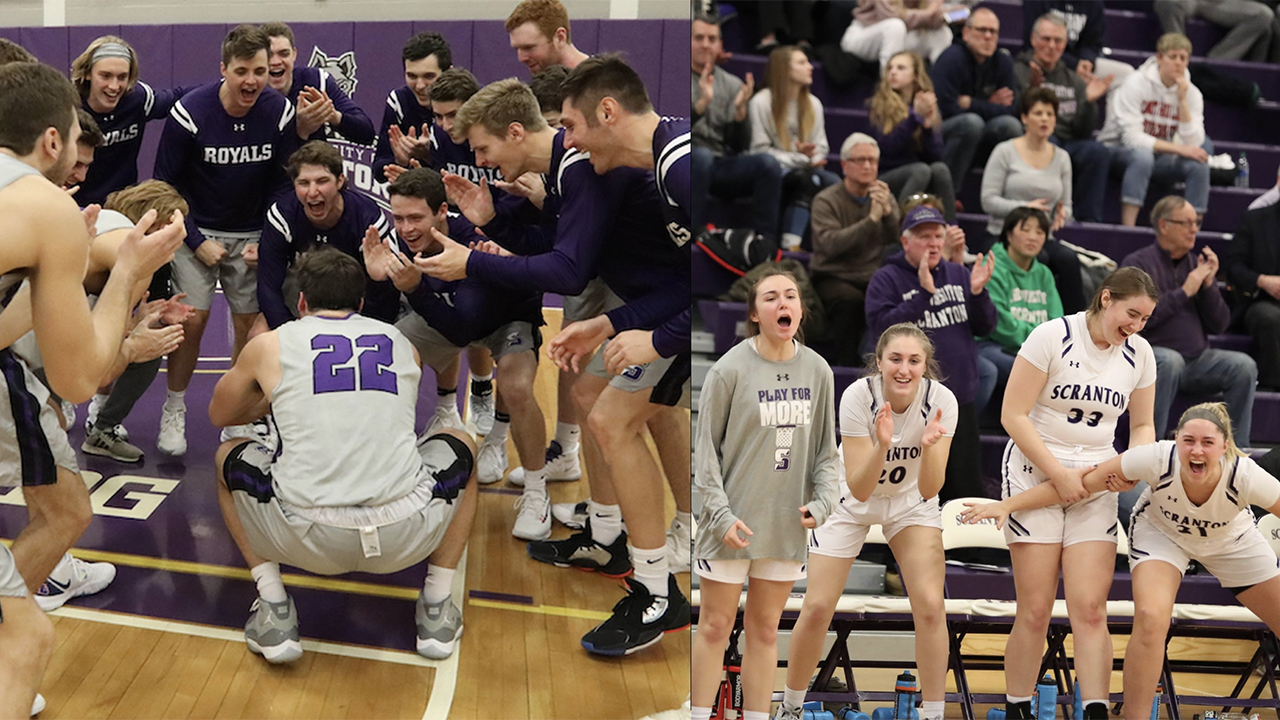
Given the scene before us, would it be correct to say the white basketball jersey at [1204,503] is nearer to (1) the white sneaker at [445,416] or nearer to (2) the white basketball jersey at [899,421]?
(2) the white basketball jersey at [899,421]

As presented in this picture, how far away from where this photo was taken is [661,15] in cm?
662

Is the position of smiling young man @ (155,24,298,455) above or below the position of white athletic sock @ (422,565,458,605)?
above

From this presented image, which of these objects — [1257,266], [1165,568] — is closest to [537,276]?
[1165,568]

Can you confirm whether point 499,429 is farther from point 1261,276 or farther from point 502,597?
point 1261,276

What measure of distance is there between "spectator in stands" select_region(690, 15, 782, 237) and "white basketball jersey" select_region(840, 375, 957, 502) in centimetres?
68

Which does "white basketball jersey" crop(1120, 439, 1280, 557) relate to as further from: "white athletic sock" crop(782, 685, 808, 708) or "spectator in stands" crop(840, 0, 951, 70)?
"spectator in stands" crop(840, 0, 951, 70)

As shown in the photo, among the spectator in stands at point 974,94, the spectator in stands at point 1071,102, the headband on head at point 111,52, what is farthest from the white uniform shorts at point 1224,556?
the headband on head at point 111,52

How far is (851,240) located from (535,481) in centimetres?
141

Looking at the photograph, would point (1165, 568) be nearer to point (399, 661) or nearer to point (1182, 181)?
point (399, 661)

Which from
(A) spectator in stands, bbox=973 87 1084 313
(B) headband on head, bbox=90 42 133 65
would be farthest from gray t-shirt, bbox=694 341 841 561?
(B) headband on head, bbox=90 42 133 65

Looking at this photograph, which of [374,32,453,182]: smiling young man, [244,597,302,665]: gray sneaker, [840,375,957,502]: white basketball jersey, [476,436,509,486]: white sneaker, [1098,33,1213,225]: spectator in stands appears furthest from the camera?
[1098,33,1213,225]: spectator in stands

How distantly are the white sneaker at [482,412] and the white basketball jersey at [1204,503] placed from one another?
2.63 m

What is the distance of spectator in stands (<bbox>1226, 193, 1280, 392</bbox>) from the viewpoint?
439 cm

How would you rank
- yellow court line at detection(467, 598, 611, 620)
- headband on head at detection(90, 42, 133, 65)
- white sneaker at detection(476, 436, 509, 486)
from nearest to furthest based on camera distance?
yellow court line at detection(467, 598, 611, 620)
headband on head at detection(90, 42, 133, 65)
white sneaker at detection(476, 436, 509, 486)
